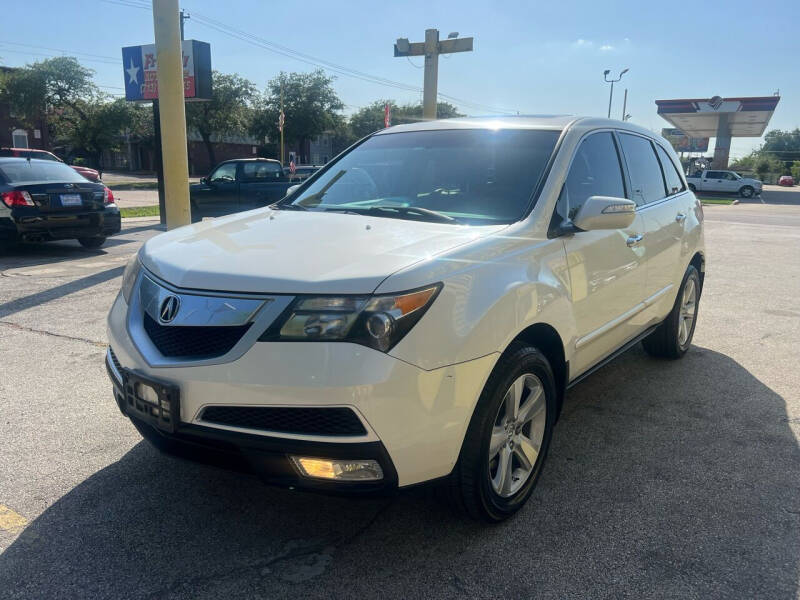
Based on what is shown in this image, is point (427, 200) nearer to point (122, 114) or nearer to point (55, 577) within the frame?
point (55, 577)

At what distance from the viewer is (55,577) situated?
237 centimetres

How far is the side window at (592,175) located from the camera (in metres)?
3.26

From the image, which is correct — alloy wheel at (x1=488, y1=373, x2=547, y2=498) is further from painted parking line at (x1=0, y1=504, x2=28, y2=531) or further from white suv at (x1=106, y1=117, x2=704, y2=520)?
painted parking line at (x1=0, y1=504, x2=28, y2=531)

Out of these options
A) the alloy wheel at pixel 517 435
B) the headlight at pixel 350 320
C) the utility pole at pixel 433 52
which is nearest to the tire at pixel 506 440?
the alloy wheel at pixel 517 435

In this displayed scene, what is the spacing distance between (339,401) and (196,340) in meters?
0.61

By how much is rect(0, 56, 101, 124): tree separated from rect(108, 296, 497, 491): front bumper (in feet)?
171

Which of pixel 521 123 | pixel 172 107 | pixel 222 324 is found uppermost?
pixel 172 107

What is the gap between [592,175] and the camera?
11.8 ft

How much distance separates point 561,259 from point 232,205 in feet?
41.6

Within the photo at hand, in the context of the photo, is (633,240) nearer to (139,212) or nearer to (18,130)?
(139,212)

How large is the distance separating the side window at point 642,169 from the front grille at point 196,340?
283cm

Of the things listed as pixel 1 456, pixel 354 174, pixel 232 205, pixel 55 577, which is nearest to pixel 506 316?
pixel 354 174

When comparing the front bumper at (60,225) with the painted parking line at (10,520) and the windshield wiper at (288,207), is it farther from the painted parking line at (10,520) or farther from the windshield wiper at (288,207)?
the painted parking line at (10,520)

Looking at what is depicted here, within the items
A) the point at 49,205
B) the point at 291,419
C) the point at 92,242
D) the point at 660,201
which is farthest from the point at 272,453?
the point at 92,242
